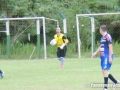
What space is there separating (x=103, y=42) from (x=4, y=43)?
21.7m

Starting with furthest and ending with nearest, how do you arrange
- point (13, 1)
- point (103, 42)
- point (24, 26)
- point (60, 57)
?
1. point (13, 1)
2. point (24, 26)
3. point (60, 57)
4. point (103, 42)

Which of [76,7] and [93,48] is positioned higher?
[76,7]

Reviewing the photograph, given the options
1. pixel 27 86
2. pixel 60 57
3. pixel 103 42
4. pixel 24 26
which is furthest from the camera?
pixel 24 26

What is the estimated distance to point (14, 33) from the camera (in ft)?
111

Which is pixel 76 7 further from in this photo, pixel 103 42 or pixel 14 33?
pixel 103 42

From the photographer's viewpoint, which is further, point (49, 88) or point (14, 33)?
point (14, 33)

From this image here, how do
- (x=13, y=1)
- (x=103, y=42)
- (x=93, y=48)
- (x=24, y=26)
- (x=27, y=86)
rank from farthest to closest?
(x=13, y=1) → (x=24, y=26) → (x=93, y=48) → (x=27, y=86) → (x=103, y=42)

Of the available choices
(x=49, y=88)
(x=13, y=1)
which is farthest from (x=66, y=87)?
(x=13, y=1)

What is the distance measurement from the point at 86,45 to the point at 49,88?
62.2ft

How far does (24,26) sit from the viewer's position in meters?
33.3

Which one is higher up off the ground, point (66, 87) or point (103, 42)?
point (103, 42)

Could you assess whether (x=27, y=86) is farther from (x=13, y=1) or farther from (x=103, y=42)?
(x=13, y=1)

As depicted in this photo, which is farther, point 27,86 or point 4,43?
point 4,43

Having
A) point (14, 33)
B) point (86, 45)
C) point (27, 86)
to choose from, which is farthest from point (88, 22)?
point (27, 86)
